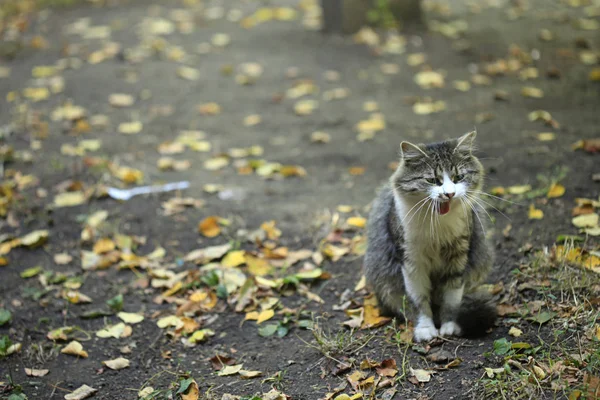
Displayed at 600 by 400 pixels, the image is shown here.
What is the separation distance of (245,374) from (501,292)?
5.18 feet

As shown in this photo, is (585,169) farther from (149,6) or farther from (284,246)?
(149,6)

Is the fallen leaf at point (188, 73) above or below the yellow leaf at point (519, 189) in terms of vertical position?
below

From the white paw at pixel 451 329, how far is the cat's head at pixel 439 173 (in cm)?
66

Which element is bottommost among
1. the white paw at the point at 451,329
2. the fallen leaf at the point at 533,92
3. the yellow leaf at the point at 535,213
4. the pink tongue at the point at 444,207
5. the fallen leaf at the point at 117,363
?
the fallen leaf at the point at 533,92

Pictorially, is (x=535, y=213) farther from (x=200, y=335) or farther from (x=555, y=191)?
(x=200, y=335)

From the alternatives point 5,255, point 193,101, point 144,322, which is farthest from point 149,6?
point 144,322

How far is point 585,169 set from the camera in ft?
16.4

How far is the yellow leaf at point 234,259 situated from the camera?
4.75 meters

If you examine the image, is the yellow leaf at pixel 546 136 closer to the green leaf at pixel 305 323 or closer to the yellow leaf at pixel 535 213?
the yellow leaf at pixel 535 213

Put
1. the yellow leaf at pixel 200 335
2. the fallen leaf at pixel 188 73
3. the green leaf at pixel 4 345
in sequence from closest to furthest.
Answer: the green leaf at pixel 4 345, the yellow leaf at pixel 200 335, the fallen leaf at pixel 188 73

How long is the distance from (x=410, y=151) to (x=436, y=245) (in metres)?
0.52

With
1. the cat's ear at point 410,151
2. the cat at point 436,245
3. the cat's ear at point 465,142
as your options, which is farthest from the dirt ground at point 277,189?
the cat's ear at point 410,151

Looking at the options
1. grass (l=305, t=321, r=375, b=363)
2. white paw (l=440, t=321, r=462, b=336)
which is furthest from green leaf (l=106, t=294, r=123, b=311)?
white paw (l=440, t=321, r=462, b=336)

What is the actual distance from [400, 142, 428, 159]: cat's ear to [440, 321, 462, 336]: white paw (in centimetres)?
95
